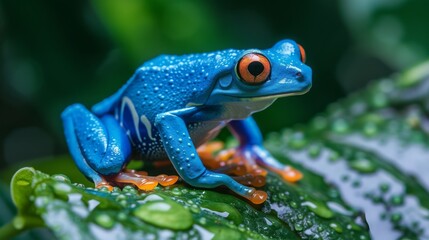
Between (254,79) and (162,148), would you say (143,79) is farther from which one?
(254,79)

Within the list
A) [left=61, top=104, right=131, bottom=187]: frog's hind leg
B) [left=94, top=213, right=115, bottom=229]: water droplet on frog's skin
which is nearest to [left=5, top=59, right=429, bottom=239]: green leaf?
[left=94, top=213, right=115, bottom=229]: water droplet on frog's skin

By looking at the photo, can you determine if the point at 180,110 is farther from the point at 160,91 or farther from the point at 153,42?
the point at 153,42

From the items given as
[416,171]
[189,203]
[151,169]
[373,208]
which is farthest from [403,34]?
[189,203]

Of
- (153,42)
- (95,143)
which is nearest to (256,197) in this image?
(95,143)

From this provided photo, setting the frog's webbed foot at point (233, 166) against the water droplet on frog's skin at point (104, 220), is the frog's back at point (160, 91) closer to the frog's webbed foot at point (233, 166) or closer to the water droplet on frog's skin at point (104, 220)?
the frog's webbed foot at point (233, 166)

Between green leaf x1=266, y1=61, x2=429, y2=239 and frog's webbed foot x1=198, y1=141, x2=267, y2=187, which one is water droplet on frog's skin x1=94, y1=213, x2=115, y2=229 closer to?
frog's webbed foot x1=198, y1=141, x2=267, y2=187

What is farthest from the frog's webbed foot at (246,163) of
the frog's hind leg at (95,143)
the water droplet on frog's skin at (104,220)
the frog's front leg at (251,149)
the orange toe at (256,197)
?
the water droplet on frog's skin at (104,220)
